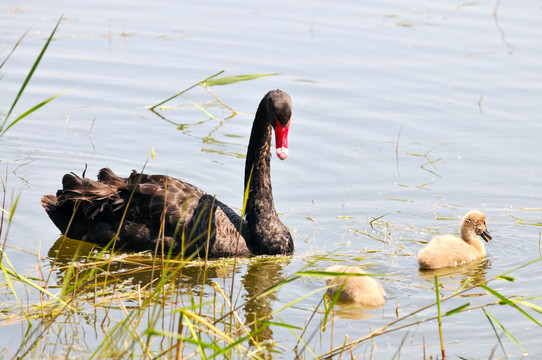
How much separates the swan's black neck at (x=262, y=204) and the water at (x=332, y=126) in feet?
0.50

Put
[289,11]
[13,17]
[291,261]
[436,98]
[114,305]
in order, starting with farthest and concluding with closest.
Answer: [289,11], [13,17], [436,98], [291,261], [114,305]

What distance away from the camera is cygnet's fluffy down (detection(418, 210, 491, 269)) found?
557 cm

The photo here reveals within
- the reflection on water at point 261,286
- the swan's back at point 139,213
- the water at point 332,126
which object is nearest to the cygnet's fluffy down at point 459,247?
the water at point 332,126

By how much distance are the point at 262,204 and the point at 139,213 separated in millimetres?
870

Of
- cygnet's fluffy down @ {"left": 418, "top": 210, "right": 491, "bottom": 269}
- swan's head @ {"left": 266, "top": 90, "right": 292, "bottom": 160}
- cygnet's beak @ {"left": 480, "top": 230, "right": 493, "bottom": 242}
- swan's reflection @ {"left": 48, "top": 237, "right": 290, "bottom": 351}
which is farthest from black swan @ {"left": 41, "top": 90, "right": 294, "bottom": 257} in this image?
cygnet's beak @ {"left": 480, "top": 230, "right": 493, "bottom": 242}

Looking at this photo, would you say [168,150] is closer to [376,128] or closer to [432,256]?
[376,128]

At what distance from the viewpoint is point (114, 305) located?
4738 millimetres

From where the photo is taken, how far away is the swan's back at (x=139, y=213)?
19.4 ft

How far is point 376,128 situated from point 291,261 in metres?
2.74

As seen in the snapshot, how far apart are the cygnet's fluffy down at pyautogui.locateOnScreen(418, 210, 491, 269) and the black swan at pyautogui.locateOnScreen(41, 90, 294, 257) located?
1006 millimetres

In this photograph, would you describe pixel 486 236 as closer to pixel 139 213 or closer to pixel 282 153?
pixel 282 153

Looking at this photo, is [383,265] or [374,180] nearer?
[383,265]

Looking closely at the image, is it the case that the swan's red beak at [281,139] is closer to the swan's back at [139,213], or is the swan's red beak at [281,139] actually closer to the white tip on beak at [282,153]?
the white tip on beak at [282,153]

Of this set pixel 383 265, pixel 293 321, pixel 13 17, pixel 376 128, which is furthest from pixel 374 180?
pixel 13 17
